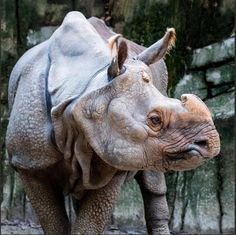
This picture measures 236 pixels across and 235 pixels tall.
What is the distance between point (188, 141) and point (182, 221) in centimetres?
322

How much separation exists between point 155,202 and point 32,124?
1.34m

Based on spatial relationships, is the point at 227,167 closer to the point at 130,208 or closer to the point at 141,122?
the point at 130,208

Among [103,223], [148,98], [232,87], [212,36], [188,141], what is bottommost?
[103,223]

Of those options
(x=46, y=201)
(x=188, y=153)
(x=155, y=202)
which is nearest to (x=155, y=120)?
(x=188, y=153)

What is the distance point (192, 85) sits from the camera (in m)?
6.77

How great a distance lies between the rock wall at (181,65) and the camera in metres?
6.55

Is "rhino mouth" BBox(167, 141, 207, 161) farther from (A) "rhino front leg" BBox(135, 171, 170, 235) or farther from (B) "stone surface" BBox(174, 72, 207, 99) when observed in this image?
(B) "stone surface" BBox(174, 72, 207, 99)

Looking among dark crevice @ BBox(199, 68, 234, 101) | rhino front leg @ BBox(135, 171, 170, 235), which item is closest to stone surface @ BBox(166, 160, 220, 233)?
dark crevice @ BBox(199, 68, 234, 101)

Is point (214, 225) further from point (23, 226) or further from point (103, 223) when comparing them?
point (103, 223)

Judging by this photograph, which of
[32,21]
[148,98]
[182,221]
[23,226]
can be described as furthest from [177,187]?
[148,98]

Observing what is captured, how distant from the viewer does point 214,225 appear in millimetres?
6586

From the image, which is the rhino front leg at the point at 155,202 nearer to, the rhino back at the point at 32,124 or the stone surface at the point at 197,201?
the rhino back at the point at 32,124

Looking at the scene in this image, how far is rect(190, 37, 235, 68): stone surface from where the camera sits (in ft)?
22.0

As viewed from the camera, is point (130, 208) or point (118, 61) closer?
point (118, 61)
